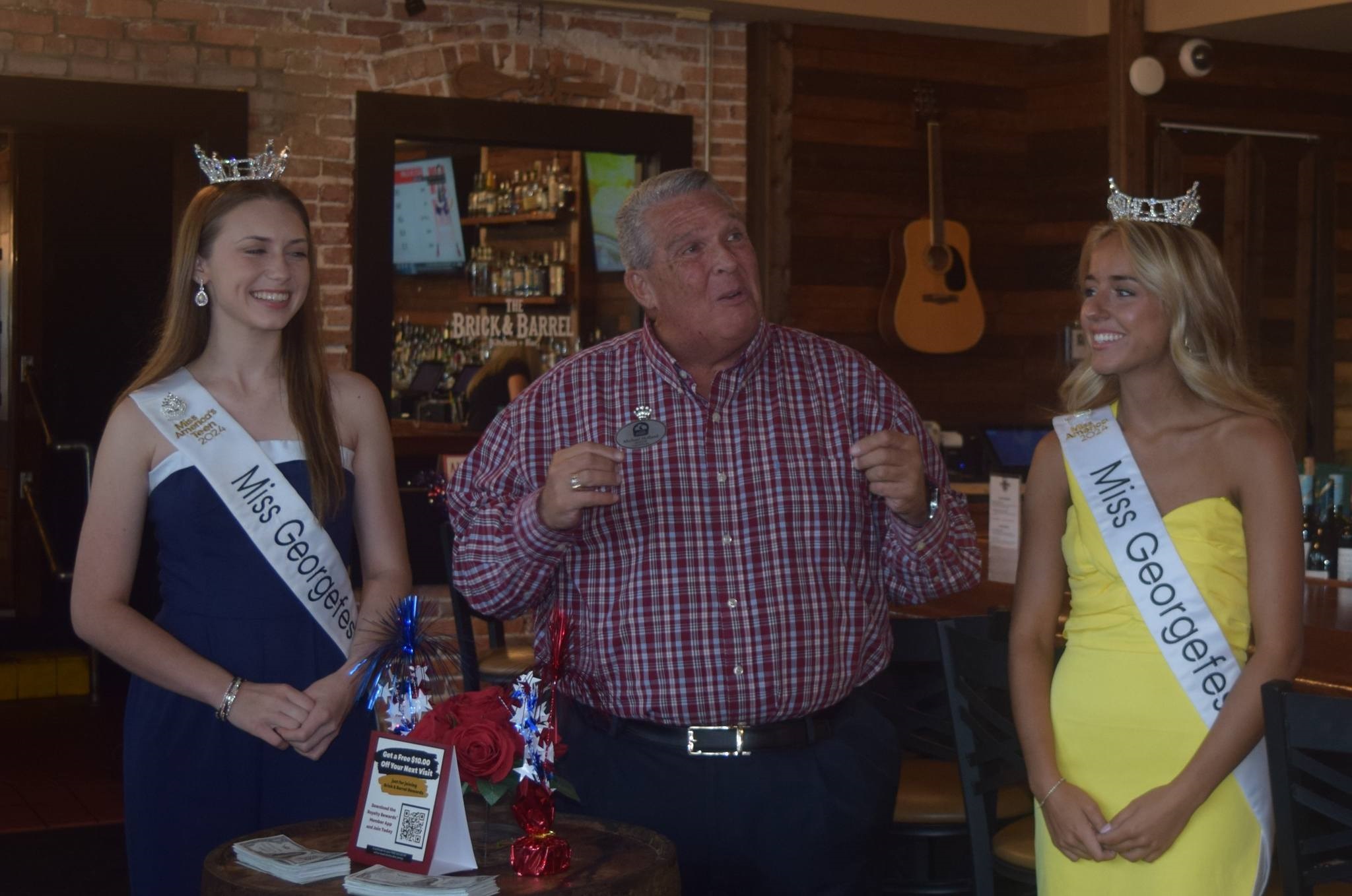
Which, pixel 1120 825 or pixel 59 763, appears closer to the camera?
pixel 1120 825

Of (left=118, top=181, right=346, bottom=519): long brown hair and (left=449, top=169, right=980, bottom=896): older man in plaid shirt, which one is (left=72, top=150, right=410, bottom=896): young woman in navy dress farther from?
(left=449, top=169, right=980, bottom=896): older man in plaid shirt

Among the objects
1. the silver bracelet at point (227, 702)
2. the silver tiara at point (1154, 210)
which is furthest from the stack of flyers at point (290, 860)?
the silver tiara at point (1154, 210)

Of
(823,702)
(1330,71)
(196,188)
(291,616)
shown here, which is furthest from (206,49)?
(1330,71)

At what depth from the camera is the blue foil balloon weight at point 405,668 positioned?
192 centimetres

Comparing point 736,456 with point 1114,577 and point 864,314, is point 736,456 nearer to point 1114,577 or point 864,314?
point 1114,577

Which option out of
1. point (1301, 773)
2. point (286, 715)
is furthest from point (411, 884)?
point (1301, 773)

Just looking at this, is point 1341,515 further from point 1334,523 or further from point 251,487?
point 251,487

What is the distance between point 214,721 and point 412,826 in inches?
22.0

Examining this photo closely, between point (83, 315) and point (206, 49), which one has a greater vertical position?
point (206, 49)

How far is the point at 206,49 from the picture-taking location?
18.4ft

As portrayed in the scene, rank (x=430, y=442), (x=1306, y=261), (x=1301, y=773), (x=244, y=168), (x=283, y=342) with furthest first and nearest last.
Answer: (x=1306, y=261)
(x=430, y=442)
(x=244, y=168)
(x=283, y=342)
(x=1301, y=773)

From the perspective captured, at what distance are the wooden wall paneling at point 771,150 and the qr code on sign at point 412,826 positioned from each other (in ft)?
15.8

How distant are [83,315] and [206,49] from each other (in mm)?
2431

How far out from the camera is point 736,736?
229 centimetres
